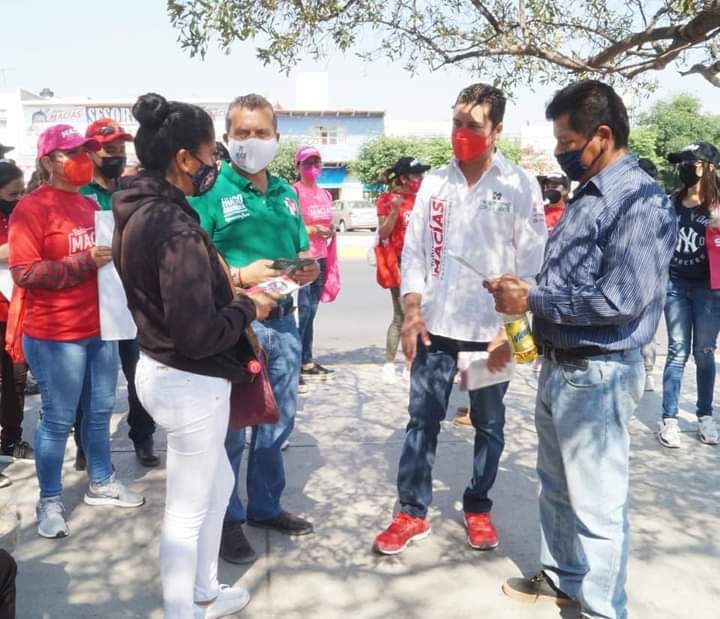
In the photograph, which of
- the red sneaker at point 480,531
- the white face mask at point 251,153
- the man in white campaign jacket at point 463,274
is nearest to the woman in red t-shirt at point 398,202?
the man in white campaign jacket at point 463,274

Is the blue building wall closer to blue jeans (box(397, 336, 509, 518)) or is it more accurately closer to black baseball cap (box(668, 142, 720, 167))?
black baseball cap (box(668, 142, 720, 167))

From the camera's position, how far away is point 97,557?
10.6 feet

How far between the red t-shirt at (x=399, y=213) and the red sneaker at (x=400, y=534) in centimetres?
296

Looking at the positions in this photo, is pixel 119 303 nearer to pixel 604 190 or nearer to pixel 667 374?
pixel 604 190

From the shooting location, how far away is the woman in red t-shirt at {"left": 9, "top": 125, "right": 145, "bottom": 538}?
11.0ft

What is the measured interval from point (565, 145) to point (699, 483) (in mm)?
2510

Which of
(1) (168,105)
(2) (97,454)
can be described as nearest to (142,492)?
(2) (97,454)

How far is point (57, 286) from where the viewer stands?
3.37 metres

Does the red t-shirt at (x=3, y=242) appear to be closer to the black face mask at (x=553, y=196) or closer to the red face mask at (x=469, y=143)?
the red face mask at (x=469, y=143)

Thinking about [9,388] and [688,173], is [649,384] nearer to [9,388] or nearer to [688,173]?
[688,173]

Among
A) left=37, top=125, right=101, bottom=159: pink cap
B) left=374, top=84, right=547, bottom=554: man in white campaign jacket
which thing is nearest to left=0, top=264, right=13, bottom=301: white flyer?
left=37, top=125, right=101, bottom=159: pink cap

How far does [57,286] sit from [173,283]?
58.3 inches

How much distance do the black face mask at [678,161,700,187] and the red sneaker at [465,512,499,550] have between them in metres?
2.76

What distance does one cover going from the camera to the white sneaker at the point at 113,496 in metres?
3.76
